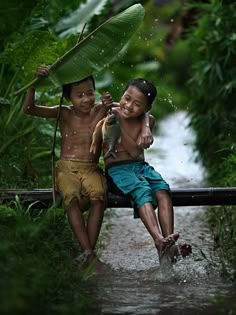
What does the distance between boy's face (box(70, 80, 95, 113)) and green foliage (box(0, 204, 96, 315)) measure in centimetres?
72

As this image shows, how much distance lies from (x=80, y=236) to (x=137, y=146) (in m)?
0.71

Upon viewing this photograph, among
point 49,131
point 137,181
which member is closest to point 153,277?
point 137,181

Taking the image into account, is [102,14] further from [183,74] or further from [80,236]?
[183,74]

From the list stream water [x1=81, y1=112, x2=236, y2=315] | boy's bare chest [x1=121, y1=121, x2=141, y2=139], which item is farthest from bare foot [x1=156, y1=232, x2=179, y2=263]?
boy's bare chest [x1=121, y1=121, x2=141, y2=139]

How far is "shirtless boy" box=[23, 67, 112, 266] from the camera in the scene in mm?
5562

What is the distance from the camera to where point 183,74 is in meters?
21.4

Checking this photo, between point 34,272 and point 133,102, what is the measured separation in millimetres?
2066

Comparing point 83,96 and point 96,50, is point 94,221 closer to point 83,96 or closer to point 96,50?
point 83,96

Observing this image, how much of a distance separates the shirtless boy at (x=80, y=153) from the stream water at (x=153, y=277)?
39cm

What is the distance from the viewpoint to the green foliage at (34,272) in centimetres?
328

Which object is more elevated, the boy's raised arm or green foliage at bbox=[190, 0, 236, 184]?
the boy's raised arm

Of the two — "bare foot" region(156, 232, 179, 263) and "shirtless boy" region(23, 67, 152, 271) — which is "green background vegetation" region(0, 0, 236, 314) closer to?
"shirtless boy" region(23, 67, 152, 271)

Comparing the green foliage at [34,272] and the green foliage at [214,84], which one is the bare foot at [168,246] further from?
the green foliage at [214,84]

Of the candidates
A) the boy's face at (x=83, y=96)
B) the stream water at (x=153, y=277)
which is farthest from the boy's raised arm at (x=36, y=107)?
the stream water at (x=153, y=277)
